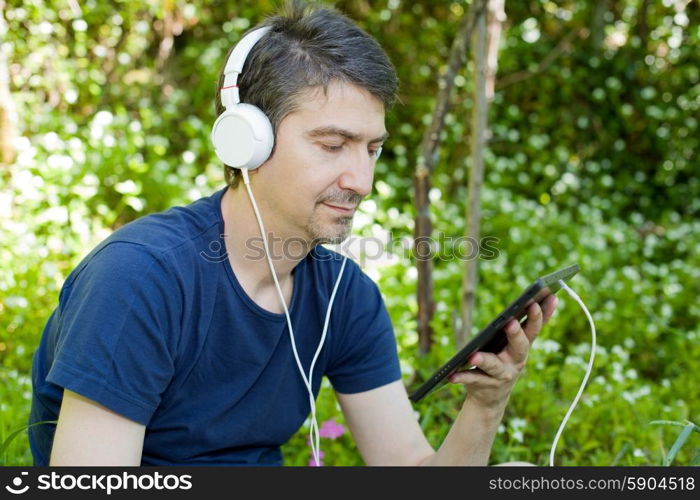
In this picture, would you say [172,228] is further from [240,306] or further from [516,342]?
[516,342]

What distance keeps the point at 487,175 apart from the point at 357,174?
3.46m

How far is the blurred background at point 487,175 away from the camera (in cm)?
273

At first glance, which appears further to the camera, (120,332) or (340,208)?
(340,208)

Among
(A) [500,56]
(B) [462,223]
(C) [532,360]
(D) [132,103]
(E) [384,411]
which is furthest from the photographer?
(A) [500,56]

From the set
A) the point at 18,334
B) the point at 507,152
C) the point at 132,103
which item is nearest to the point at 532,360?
the point at 18,334

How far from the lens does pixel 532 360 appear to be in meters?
2.80

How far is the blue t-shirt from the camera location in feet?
4.51

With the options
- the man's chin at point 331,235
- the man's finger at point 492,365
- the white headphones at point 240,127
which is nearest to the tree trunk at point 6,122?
the white headphones at point 240,127

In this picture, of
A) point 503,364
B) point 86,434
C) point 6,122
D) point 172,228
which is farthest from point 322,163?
point 6,122

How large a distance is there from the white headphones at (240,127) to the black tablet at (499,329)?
20.5 inches

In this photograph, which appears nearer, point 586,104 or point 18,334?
point 18,334

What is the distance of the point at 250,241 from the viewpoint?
161 cm

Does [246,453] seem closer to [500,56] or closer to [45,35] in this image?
[45,35]

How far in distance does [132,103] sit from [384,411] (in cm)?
348
